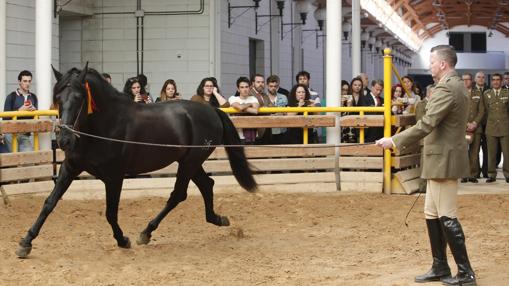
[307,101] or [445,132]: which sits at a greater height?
[307,101]

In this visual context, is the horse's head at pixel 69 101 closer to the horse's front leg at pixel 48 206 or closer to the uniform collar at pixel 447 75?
the horse's front leg at pixel 48 206

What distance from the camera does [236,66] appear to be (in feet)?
49.5

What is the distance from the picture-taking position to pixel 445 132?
5402mm

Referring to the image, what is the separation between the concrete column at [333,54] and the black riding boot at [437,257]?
4.73m

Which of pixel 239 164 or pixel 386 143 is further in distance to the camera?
pixel 239 164

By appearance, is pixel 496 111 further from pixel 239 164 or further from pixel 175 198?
pixel 175 198

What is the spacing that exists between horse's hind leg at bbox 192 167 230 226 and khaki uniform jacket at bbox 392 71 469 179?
8.47 ft

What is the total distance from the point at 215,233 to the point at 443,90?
299cm

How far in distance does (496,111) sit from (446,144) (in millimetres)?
6349

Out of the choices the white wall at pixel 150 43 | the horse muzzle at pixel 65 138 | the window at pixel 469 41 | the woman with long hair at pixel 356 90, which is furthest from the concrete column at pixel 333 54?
the window at pixel 469 41

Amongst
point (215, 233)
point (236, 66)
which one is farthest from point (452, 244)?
point (236, 66)

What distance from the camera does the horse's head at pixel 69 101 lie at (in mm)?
6398

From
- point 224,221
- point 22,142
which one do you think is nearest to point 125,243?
point 224,221

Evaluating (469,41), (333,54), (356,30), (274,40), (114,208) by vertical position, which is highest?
(469,41)
